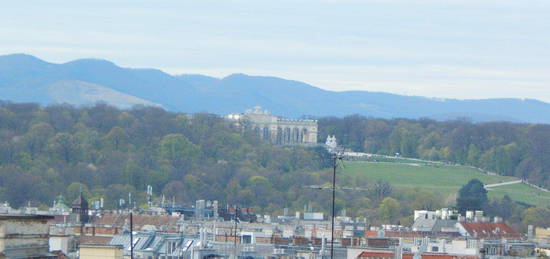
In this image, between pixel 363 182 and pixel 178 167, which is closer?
pixel 363 182

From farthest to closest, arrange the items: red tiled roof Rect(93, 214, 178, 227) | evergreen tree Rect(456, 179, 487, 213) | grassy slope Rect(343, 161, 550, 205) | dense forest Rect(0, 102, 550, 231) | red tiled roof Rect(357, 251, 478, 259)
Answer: grassy slope Rect(343, 161, 550, 205) → dense forest Rect(0, 102, 550, 231) → evergreen tree Rect(456, 179, 487, 213) → red tiled roof Rect(93, 214, 178, 227) → red tiled roof Rect(357, 251, 478, 259)

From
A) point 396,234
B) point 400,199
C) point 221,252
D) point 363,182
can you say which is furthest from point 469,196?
point 221,252

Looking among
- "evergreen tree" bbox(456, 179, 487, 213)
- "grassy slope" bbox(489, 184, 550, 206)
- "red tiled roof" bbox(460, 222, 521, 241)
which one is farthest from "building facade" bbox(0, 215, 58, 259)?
"grassy slope" bbox(489, 184, 550, 206)

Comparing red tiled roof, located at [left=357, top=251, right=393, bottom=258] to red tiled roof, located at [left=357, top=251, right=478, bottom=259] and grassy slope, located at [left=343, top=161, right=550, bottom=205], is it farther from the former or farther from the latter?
grassy slope, located at [left=343, top=161, right=550, bottom=205]

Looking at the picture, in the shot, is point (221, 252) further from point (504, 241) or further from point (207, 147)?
point (207, 147)

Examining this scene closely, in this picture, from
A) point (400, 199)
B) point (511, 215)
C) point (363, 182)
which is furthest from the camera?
point (363, 182)

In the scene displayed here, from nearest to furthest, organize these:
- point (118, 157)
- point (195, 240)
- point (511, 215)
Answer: point (195, 240) → point (511, 215) → point (118, 157)

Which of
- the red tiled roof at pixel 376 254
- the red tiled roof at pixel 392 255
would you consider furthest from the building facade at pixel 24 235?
the red tiled roof at pixel 376 254
